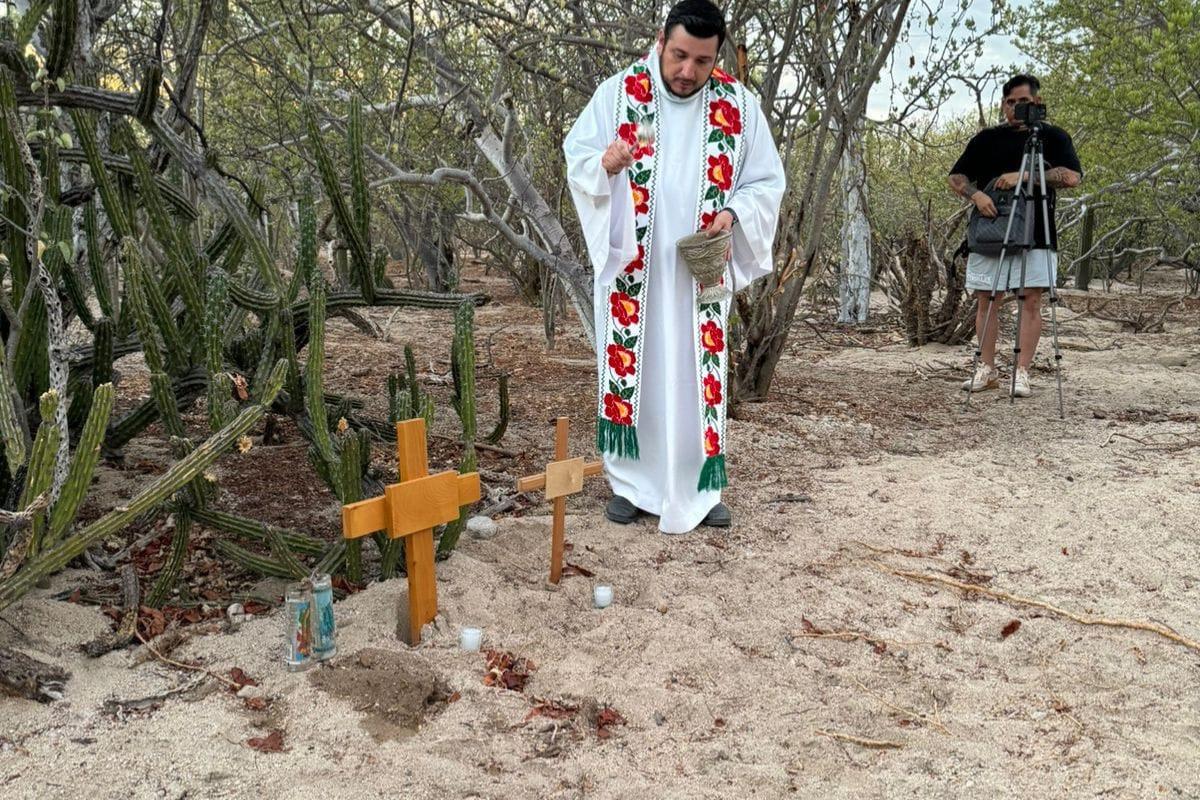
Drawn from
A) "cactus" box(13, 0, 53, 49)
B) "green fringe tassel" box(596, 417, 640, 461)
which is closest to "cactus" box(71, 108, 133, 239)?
"cactus" box(13, 0, 53, 49)

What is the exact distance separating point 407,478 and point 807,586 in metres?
1.37

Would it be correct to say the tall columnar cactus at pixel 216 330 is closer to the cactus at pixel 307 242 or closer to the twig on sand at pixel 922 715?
the cactus at pixel 307 242

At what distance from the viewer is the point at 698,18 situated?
3498mm

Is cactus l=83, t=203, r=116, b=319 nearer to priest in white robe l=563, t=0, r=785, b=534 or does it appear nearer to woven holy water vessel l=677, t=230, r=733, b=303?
priest in white robe l=563, t=0, r=785, b=534

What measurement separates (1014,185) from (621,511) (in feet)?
10.9

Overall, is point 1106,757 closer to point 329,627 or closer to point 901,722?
point 901,722

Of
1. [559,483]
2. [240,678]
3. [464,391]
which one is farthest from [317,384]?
[240,678]

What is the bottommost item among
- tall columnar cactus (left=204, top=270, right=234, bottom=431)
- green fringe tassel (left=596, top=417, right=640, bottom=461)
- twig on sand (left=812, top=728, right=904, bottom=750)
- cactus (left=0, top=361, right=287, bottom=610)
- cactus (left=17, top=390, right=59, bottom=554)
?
twig on sand (left=812, top=728, right=904, bottom=750)

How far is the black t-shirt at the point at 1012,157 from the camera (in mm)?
5816

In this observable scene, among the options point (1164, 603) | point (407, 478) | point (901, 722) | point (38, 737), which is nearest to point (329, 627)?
point (407, 478)

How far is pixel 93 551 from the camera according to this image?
3.38m

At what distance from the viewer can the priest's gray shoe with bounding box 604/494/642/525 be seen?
3969mm

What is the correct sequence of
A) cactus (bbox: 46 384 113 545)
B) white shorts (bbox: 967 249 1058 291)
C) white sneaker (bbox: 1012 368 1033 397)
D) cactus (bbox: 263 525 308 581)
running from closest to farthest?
cactus (bbox: 46 384 113 545) → cactus (bbox: 263 525 308 581) → white shorts (bbox: 967 249 1058 291) → white sneaker (bbox: 1012 368 1033 397)

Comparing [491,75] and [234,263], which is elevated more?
[491,75]
